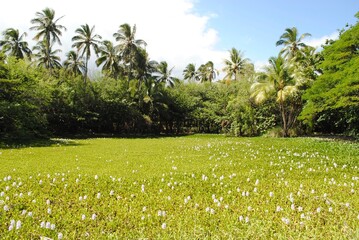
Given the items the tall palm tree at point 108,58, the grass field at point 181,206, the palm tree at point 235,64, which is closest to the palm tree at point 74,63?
the tall palm tree at point 108,58

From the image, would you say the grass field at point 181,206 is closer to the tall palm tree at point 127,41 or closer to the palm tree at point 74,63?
the tall palm tree at point 127,41

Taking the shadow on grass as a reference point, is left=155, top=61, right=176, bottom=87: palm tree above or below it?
above

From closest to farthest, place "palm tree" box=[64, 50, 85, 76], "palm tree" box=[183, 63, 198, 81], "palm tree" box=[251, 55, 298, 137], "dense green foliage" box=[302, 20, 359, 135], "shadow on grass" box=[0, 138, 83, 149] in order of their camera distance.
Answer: "shadow on grass" box=[0, 138, 83, 149], "dense green foliage" box=[302, 20, 359, 135], "palm tree" box=[251, 55, 298, 137], "palm tree" box=[64, 50, 85, 76], "palm tree" box=[183, 63, 198, 81]

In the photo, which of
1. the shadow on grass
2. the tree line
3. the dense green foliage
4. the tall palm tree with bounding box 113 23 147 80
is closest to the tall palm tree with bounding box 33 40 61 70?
the tree line

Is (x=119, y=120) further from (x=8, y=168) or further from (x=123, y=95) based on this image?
(x=8, y=168)

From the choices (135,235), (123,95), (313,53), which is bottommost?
(135,235)

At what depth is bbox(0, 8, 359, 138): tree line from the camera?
22.3 meters

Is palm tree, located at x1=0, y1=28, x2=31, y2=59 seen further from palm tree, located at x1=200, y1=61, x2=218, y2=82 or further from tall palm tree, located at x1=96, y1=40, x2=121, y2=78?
palm tree, located at x1=200, y1=61, x2=218, y2=82

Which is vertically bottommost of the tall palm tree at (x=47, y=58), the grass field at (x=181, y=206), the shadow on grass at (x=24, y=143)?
the grass field at (x=181, y=206)

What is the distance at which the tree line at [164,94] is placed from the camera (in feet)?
73.3

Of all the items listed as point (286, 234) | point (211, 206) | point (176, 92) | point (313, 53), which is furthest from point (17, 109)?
point (313, 53)

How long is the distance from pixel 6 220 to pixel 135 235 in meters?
2.20

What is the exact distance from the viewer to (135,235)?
4.12 metres

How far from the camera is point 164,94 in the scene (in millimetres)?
45000
